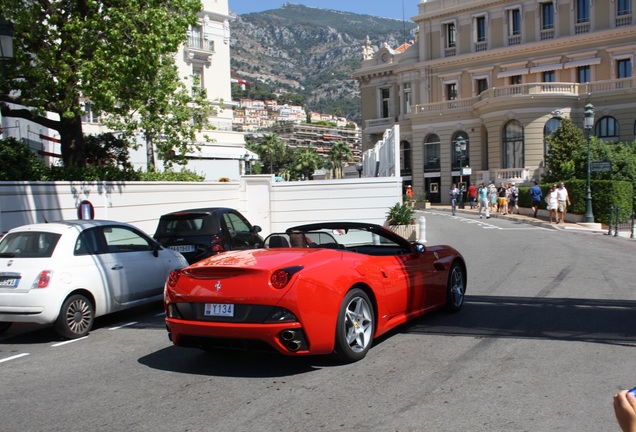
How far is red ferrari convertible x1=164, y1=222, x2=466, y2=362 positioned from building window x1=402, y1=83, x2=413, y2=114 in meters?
55.1

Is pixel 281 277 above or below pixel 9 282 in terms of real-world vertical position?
above

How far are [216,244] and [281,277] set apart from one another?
660cm

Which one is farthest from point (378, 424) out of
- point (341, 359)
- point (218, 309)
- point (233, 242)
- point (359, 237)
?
point (233, 242)

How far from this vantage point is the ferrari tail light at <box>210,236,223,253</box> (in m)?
12.2

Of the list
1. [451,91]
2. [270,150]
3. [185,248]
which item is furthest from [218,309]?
[270,150]

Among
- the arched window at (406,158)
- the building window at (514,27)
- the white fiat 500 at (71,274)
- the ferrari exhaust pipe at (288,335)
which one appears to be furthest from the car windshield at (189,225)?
the arched window at (406,158)

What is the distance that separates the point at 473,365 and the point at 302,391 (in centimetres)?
173

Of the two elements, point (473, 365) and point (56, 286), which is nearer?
point (473, 365)

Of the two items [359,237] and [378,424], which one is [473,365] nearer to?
[378,424]

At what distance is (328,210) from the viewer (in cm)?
2308

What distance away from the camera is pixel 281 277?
5.91 metres

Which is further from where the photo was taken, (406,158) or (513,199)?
(406,158)

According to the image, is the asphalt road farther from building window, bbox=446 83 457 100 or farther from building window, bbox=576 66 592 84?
building window, bbox=446 83 457 100

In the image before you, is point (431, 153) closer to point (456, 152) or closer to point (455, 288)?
point (456, 152)
